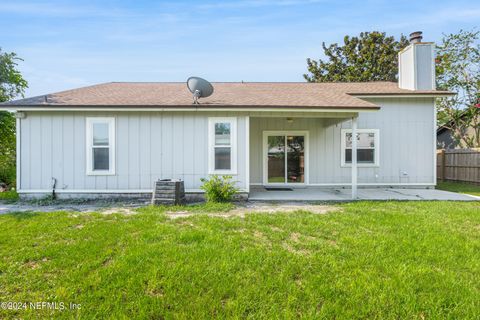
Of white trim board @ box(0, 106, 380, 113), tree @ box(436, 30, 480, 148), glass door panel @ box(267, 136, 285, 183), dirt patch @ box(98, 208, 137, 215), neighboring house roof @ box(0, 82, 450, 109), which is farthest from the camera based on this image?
tree @ box(436, 30, 480, 148)

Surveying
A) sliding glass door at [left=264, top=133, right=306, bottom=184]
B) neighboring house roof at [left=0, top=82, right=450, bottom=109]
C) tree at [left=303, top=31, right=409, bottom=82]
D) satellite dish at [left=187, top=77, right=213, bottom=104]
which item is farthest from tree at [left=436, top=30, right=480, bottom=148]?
satellite dish at [left=187, top=77, right=213, bottom=104]

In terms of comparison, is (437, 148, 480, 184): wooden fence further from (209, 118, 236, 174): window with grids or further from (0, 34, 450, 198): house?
(209, 118, 236, 174): window with grids

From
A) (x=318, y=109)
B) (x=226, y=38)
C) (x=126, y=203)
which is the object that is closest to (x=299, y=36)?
(x=226, y=38)

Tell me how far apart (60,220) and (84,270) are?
2.66 meters

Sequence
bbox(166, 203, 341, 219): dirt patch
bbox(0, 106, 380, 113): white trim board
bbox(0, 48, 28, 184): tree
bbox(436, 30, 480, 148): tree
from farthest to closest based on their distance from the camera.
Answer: bbox(436, 30, 480, 148): tree < bbox(0, 48, 28, 184): tree < bbox(0, 106, 380, 113): white trim board < bbox(166, 203, 341, 219): dirt patch

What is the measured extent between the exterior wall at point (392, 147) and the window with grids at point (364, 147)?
0.17m

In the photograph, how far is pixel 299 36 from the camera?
40.5 ft

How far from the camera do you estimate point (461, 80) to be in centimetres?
1516

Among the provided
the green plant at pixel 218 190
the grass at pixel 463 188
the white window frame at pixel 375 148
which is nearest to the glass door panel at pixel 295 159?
the white window frame at pixel 375 148

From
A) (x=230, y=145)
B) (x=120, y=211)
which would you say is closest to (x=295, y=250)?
(x=120, y=211)

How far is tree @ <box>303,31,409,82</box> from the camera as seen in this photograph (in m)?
21.4

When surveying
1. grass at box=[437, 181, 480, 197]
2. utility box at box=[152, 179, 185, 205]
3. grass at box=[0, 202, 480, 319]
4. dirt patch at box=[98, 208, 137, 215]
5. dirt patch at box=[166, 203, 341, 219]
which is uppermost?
utility box at box=[152, 179, 185, 205]

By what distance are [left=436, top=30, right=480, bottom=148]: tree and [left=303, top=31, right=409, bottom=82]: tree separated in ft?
18.9

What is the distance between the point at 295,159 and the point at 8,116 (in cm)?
1297
